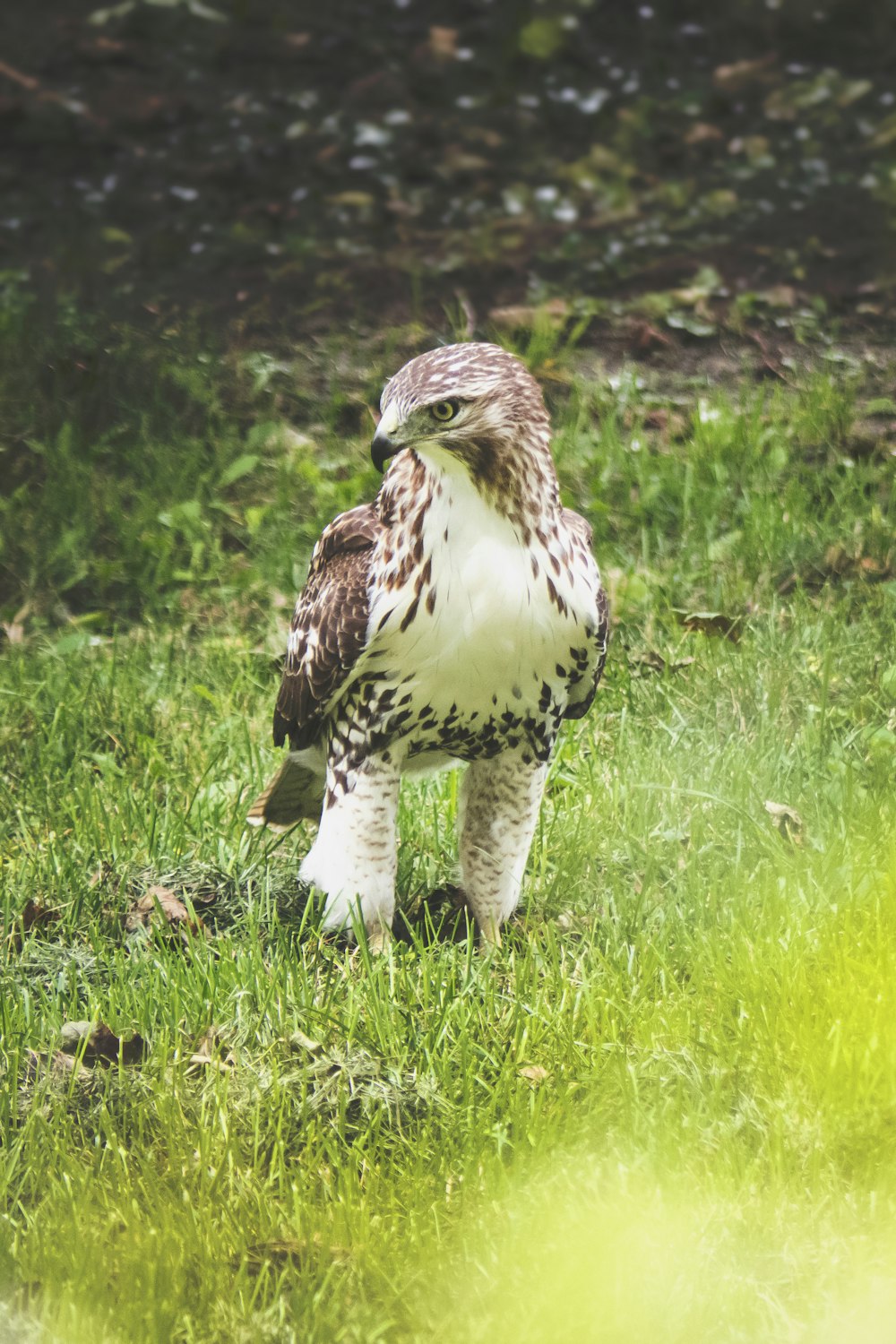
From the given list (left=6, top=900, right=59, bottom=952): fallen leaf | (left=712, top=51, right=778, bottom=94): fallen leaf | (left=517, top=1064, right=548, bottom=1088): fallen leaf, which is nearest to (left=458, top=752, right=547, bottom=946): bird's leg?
(left=517, top=1064, right=548, bottom=1088): fallen leaf

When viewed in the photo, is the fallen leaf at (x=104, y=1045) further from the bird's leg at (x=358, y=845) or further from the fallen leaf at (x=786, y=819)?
the fallen leaf at (x=786, y=819)

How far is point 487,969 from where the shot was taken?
341 centimetres

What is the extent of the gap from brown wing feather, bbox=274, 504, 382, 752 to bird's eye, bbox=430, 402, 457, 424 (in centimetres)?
40

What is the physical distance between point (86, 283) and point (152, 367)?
126 centimetres

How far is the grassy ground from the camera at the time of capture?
2.58 metres

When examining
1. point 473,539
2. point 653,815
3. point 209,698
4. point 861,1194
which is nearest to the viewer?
point 861,1194

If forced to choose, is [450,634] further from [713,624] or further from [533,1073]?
[713,624]

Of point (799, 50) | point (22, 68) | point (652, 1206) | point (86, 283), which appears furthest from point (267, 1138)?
point (799, 50)

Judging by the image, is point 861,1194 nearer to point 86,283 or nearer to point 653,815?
point 653,815

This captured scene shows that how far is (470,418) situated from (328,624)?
569mm

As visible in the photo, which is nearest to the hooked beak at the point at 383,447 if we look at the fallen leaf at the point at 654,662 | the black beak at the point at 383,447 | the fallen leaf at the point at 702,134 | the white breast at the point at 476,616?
the black beak at the point at 383,447

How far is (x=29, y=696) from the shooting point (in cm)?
488

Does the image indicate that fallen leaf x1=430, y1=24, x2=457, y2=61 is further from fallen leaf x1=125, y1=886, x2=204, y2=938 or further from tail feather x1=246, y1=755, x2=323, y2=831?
fallen leaf x1=125, y1=886, x2=204, y2=938


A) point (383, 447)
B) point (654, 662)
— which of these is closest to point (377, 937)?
point (383, 447)
